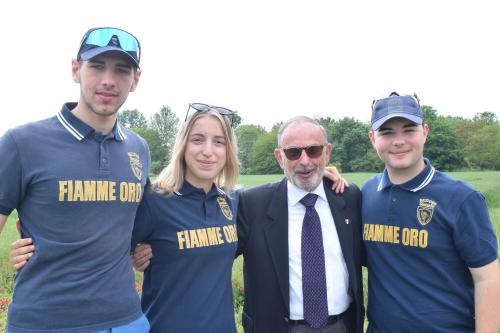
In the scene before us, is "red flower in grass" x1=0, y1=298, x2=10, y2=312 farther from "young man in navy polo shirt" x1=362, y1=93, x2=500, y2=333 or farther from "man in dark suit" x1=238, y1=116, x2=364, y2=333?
"young man in navy polo shirt" x1=362, y1=93, x2=500, y2=333

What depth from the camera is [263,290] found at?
3740 millimetres

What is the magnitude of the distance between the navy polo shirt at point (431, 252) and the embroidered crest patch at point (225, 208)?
1252 millimetres

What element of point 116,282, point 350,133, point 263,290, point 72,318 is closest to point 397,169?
point 263,290

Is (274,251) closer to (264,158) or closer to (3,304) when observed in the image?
(3,304)

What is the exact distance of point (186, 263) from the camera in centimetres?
316

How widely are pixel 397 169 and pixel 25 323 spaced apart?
293cm

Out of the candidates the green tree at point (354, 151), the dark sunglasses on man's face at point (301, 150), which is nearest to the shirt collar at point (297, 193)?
the dark sunglasses on man's face at point (301, 150)

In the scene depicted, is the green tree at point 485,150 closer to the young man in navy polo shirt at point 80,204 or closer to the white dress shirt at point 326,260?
the white dress shirt at point 326,260

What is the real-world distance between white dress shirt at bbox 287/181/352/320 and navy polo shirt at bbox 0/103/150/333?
4.55 ft

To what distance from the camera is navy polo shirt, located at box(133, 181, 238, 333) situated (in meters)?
3.11

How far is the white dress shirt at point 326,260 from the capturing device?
359cm

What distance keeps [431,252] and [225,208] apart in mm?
1676

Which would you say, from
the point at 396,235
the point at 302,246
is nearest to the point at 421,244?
the point at 396,235

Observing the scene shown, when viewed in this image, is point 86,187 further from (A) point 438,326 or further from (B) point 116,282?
(A) point 438,326
